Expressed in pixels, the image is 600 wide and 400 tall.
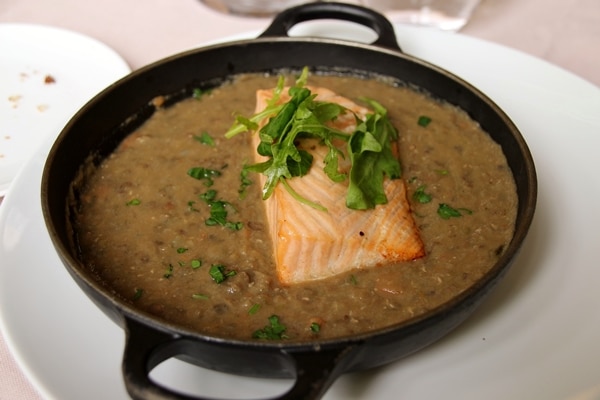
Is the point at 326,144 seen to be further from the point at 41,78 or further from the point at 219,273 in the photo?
the point at 41,78

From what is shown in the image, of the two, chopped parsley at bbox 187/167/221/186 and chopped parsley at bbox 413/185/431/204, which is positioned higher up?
chopped parsley at bbox 413/185/431/204

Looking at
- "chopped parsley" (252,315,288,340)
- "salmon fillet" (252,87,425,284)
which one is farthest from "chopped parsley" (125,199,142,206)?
"chopped parsley" (252,315,288,340)

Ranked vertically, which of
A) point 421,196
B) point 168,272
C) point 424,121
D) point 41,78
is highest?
point 424,121

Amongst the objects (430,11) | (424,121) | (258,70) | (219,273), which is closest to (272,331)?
(219,273)

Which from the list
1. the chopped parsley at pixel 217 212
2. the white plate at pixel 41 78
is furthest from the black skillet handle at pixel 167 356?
the white plate at pixel 41 78

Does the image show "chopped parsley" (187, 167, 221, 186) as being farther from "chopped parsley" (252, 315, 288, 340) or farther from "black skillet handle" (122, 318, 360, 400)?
"black skillet handle" (122, 318, 360, 400)

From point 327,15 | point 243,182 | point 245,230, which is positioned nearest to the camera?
point 245,230

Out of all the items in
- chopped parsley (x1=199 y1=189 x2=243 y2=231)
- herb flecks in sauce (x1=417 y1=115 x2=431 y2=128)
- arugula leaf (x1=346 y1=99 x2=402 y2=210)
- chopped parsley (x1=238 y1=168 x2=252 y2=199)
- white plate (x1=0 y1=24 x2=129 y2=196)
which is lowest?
white plate (x1=0 y1=24 x2=129 y2=196)
